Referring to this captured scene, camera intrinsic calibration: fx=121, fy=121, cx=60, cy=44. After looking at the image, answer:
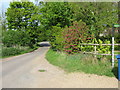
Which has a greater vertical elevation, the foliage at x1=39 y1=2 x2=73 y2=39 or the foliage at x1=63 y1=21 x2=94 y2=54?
the foliage at x1=39 y1=2 x2=73 y2=39

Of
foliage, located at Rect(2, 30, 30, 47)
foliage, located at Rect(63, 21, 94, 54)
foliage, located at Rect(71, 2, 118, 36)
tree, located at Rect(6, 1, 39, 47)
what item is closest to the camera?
foliage, located at Rect(63, 21, 94, 54)

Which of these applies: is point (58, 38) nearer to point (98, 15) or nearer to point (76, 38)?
point (76, 38)

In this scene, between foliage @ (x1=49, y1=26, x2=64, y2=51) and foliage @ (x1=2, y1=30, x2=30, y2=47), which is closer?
foliage @ (x1=49, y1=26, x2=64, y2=51)

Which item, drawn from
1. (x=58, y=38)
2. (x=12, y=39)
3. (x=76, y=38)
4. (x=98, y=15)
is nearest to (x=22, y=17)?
(x=12, y=39)

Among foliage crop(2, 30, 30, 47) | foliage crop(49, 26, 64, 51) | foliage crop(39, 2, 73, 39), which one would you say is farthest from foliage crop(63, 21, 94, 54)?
foliage crop(2, 30, 30, 47)

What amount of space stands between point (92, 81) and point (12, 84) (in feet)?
10.8

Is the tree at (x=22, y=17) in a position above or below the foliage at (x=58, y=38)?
above

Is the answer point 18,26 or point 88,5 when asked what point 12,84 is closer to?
point 88,5

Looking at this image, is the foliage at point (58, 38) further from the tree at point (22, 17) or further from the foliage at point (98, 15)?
the tree at point (22, 17)

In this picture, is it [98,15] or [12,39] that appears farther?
[98,15]

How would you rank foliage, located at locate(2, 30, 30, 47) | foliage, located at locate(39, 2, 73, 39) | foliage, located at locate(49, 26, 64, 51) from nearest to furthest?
foliage, located at locate(49, 26, 64, 51) < foliage, located at locate(2, 30, 30, 47) < foliage, located at locate(39, 2, 73, 39)

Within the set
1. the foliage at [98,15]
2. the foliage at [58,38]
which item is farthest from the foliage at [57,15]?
the foliage at [58,38]

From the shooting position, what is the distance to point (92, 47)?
28.9 ft

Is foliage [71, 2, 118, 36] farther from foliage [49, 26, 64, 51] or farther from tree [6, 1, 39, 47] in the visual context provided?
tree [6, 1, 39, 47]
